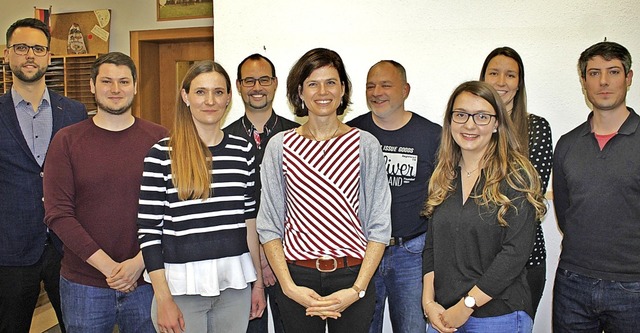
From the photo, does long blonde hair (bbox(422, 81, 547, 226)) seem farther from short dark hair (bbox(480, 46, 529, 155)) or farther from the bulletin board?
the bulletin board

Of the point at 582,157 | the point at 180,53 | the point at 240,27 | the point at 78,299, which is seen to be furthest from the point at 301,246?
the point at 180,53

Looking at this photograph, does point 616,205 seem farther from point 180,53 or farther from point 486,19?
point 180,53

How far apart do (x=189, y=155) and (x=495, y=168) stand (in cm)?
107

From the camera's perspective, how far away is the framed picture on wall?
16.1 feet

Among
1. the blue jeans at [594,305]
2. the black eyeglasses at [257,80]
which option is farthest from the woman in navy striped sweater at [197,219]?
the blue jeans at [594,305]

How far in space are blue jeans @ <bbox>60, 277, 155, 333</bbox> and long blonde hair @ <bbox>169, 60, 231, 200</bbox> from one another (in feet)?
1.73

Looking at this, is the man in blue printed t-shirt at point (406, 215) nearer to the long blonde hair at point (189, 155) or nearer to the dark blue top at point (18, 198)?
the long blonde hair at point (189, 155)

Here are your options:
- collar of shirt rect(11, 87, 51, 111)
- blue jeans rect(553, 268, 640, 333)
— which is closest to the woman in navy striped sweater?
collar of shirt rect(11, 87, 51, 111)

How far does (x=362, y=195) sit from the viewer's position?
1927 millimetres

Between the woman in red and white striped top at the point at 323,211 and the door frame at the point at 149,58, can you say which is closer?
the woman in red and white striped top at the point at 323,211

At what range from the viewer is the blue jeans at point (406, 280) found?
2.35 metres

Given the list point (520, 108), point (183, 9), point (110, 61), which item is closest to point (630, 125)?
point (520, 108)

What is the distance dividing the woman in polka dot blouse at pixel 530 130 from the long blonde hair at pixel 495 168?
43 cm

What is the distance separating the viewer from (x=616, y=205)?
6.68 feet
